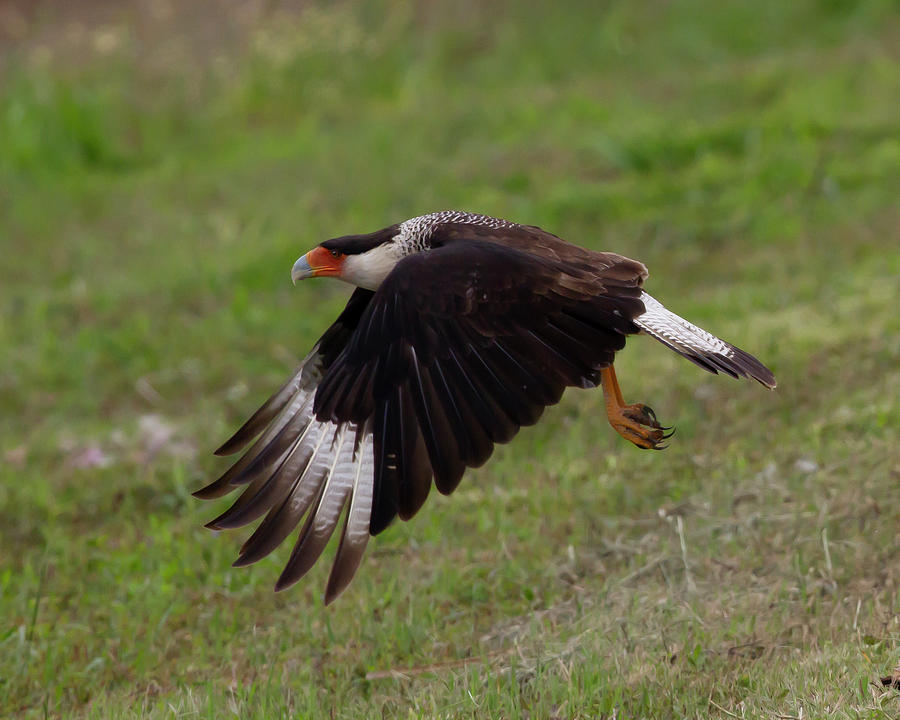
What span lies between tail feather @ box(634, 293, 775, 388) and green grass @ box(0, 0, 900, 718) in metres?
0.70

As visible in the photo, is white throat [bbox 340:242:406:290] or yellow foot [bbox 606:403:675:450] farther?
white throat [bbox 340:242:406:290]

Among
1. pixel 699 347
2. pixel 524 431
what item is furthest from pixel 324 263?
pixel 524 431

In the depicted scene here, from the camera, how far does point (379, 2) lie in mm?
11023

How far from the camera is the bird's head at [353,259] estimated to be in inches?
164

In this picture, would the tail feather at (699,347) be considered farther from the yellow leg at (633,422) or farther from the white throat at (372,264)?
the white throat at (372,264)

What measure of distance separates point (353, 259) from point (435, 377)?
0.88m

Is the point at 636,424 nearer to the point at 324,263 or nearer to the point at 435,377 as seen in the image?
the point at 435,377

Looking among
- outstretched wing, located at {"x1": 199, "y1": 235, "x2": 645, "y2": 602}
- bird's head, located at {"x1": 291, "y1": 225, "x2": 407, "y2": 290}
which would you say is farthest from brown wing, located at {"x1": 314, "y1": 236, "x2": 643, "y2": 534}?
bird's head, located at {"x1": 291, "y1": 225, "x2": 407, "y2": 290}

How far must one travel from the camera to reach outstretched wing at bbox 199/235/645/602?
3.36m

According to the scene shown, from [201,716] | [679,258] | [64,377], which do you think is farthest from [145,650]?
[679,258]

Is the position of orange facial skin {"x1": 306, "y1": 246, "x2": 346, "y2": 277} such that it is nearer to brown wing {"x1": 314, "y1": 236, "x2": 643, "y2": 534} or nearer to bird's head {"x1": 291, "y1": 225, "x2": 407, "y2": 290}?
bird's head {"x1": 291, "y1": 225, "x2": 407, "y2": 290}

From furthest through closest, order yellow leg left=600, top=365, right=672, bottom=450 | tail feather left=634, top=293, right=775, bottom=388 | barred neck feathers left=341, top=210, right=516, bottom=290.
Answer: barred neck feathers left=341, top=210, right=516, bottom=290, yellow leg left=600, top=365, right=672, bottom=450, tail feather left=634, top=293, right=775, bottom=388

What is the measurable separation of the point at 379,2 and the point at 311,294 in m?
4.43

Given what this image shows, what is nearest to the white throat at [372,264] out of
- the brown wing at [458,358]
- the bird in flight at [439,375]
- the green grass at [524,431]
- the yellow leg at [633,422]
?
the bird in flight at [439,375]
